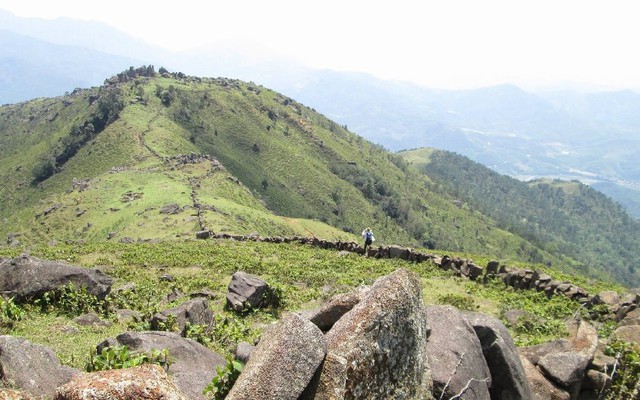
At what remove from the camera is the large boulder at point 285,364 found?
759cm

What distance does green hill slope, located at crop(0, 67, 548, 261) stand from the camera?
77.9m

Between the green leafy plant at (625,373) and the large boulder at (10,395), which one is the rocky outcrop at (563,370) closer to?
the green leafy plant at (625,373)

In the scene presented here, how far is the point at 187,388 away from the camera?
10.6 meters

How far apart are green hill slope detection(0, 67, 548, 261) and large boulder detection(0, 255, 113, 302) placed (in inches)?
1309

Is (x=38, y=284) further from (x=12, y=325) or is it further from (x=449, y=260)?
(x=449, y=260)

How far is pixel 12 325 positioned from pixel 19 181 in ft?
501

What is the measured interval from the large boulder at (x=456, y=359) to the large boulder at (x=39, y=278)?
15984mm

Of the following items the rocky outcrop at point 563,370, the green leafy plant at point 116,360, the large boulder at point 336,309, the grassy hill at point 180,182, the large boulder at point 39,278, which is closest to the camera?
the green leafy plant at point 116,360

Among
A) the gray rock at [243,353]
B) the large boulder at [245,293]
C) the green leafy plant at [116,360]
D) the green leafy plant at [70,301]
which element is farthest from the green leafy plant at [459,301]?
the green leafy plant at [116,360]

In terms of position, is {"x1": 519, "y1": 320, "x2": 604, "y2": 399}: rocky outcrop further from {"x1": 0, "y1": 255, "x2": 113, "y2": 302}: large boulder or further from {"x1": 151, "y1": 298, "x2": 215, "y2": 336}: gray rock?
{"x1": 0, "y1": 255, "x2": 113, "y2": 302}: large boulder

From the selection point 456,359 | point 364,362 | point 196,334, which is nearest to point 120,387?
point 364,362

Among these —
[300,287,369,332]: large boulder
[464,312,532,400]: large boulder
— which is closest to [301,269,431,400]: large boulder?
[300,287,369,332]: large boulder

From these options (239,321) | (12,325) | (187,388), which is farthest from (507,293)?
(12,325)

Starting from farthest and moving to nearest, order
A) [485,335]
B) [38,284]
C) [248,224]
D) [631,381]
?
[248,224] < [38,284] < [631,381] < [485,335]
